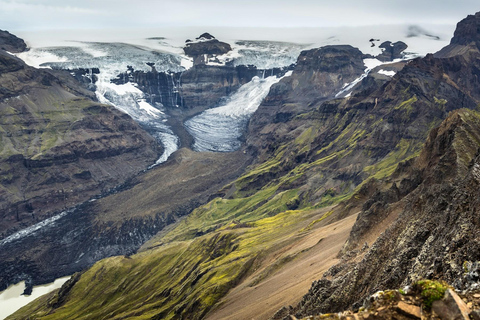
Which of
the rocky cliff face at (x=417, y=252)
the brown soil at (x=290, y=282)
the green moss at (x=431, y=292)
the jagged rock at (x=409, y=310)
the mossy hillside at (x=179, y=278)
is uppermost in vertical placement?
the green moss at (x=431, y=292)

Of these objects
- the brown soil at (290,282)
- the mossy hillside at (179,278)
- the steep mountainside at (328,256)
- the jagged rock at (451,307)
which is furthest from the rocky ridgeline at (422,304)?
the mossy hillside at (179,278)

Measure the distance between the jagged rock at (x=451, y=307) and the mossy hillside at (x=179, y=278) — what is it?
78.5 m

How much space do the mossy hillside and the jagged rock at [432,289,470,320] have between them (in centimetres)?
7852

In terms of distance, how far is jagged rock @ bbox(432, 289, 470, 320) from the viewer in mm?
19719

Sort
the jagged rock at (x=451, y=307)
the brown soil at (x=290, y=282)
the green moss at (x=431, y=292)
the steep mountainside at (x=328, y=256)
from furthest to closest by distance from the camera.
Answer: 1. the brown soil at (x=290, y=282)
2. the steep mountainside at (x=328, y=256)
3. the green moss at (x=431, y=292)
4. the jagged rock at (x=451, y=307)

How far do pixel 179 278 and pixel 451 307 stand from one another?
142m

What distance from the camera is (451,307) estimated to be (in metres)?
20.2

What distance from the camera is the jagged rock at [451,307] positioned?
19.7 metres

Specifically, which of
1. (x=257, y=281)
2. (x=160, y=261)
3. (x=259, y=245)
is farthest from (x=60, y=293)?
(x=257, y=281)

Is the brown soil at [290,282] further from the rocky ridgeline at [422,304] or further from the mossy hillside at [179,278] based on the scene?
the rocky ridgeline at [422,304]

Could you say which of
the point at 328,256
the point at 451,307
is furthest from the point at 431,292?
the point at 328,256

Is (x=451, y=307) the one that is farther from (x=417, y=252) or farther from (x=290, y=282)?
(x=290, y=282)

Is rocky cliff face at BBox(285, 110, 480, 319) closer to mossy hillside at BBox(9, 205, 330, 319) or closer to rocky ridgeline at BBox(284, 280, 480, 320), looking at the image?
rocky ridgeline at BBox(284, 280, 480, 320)

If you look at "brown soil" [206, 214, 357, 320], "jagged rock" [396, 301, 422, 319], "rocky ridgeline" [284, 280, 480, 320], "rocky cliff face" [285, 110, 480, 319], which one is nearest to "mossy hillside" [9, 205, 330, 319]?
"brown soil" [206, 214, 357, 320]
